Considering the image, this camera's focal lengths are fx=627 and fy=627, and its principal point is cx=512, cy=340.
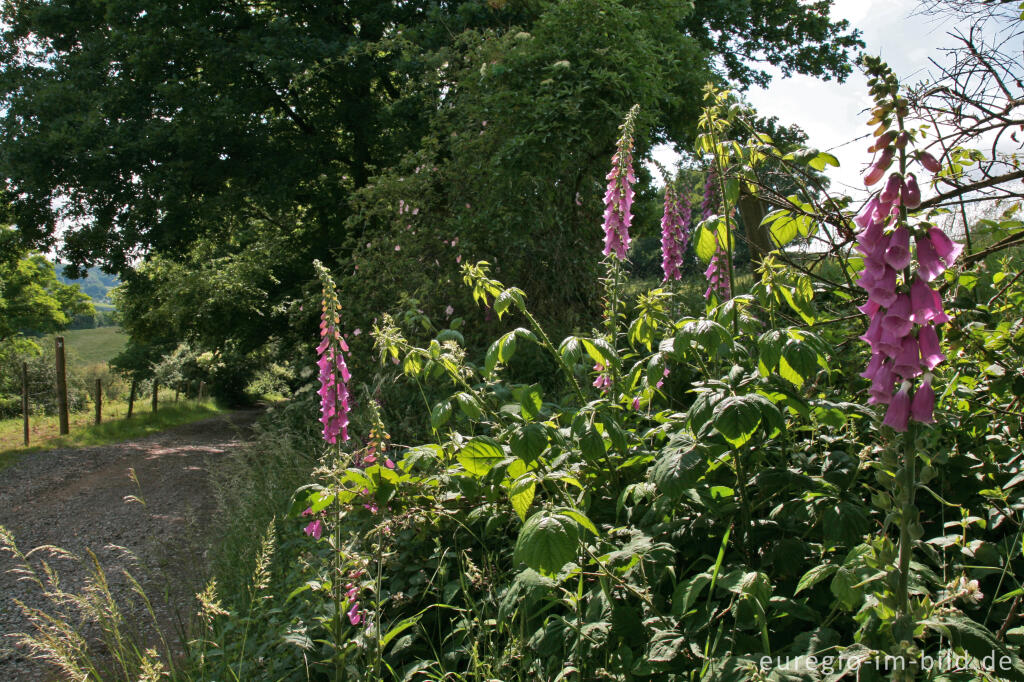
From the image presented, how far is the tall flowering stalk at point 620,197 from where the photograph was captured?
3.41 metres

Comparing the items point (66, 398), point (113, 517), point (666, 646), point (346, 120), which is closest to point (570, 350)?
point (666, 646)

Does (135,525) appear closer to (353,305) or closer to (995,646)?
(353,305)

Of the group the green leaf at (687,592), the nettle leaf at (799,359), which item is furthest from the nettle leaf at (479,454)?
the nettle leaf at (799,359)

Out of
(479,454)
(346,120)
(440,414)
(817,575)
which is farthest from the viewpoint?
(346,120)

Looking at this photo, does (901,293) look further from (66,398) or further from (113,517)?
(66,398)

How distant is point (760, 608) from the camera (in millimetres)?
1580

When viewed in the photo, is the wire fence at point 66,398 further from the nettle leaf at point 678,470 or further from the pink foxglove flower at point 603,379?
the nettle leaf at point 678,470

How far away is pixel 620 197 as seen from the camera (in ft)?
11.4

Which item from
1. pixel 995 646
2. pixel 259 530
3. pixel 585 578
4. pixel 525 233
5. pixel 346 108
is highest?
pixel 346 108

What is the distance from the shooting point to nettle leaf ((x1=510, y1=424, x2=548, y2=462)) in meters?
1.93

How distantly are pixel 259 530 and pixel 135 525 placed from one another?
13.1 ft

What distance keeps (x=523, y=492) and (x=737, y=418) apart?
0.66 metres

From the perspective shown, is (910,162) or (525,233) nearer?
(910,162)

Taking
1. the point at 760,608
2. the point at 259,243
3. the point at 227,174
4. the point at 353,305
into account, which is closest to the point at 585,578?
the point at 760,608
